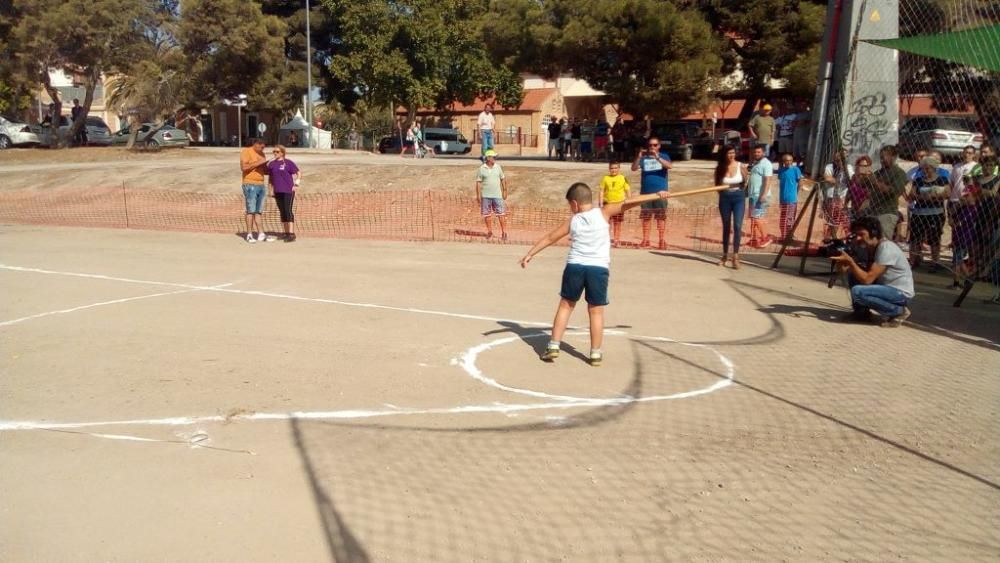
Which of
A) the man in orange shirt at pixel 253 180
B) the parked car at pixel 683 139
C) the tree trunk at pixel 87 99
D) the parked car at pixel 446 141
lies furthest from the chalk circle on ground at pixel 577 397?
the parked car at pixel 446 141

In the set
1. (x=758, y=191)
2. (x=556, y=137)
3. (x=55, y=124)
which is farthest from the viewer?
(x=55, y=124)

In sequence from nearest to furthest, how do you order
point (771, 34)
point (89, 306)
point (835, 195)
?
point (89, 306), point (835, 195), point (771, 34)

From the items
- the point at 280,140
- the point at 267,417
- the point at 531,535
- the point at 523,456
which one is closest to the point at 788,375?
the point at 523,456

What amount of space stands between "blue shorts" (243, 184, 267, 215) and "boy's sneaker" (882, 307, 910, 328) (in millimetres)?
11123

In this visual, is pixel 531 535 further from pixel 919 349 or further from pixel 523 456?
pixel 919 349

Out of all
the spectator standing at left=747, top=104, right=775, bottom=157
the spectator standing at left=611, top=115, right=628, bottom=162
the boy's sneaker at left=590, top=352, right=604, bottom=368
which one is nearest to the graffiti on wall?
the spectator standing at left=747, top=104, right=775, bottom=157

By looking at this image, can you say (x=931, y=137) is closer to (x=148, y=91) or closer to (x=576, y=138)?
(x=576, y=138)

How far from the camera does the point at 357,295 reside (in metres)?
10.4

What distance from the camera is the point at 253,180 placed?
15.3 meters

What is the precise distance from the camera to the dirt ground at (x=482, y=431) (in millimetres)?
4254

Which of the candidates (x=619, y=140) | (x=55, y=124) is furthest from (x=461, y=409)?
(x=55, y=124)

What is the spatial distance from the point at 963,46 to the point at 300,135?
46639 millimetres

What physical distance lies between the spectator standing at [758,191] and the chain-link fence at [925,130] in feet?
3.88

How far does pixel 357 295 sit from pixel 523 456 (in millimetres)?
5601
